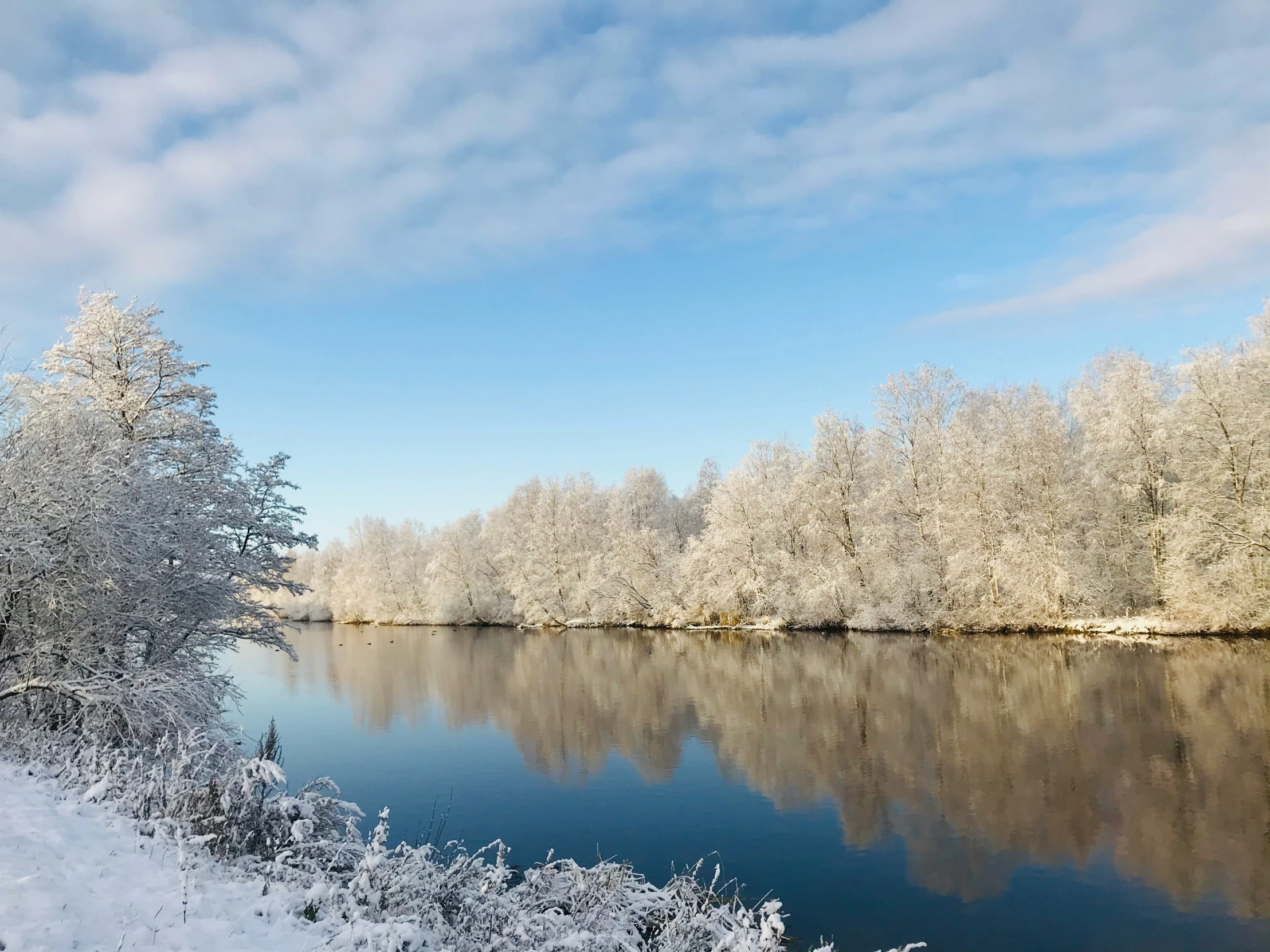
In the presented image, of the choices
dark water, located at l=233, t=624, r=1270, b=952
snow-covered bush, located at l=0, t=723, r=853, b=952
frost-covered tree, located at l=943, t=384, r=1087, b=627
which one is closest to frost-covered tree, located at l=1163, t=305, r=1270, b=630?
dark water, located at l=233, t=624, r=1270, b=952

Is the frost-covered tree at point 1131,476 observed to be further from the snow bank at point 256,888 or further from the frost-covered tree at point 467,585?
the frost-covered tree at point 467,585

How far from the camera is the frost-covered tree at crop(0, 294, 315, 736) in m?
12.5

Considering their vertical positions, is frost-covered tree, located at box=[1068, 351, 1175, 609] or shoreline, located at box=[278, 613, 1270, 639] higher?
frost-covered tree, located at box=[1068, 351, 1175, 609]

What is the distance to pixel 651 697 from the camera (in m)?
27.4

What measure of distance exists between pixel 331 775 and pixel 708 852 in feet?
→ 35.4

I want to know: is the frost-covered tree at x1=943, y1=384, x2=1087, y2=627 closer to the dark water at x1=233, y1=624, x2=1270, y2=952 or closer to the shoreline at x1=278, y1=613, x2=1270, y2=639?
the shoreline at x1=278, y1=613, x2=1270, y2=639

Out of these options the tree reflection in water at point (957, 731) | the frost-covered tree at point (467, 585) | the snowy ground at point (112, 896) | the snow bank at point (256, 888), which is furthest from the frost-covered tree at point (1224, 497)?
the frost-covered tree at point (467, 585)

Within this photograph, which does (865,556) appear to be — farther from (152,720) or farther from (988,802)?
(152,720)

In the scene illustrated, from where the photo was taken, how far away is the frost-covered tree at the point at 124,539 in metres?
12.5

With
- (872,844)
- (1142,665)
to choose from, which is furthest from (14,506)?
(1142,665)

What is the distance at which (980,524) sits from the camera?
39.7 meters

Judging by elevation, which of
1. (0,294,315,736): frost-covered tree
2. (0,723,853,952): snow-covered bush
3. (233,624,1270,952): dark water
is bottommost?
(233,624,1270,952): dark water

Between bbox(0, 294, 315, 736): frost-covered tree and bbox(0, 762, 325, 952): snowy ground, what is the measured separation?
4273 millimetres

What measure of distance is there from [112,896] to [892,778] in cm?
1429
